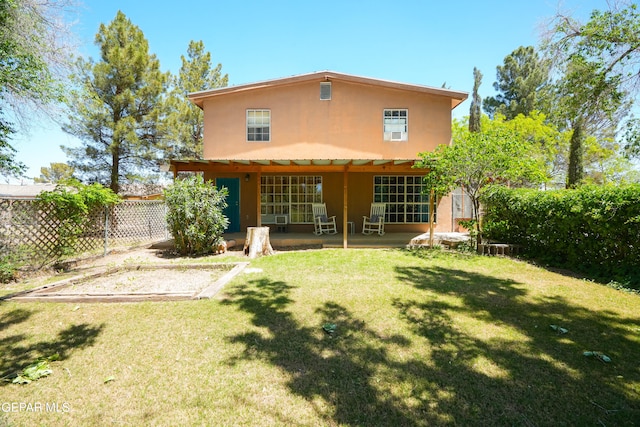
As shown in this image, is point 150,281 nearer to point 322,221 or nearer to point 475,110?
point 322,221

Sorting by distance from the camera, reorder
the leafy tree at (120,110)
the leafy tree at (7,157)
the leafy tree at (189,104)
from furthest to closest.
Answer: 1. the leafy tree at (189,104)
2. the leafy tree at (120,110)
3. the leafy tree at (7,157)

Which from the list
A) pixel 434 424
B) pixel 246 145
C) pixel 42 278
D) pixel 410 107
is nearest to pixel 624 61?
pixel 410 107

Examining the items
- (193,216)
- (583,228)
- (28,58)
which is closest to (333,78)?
(193,216)

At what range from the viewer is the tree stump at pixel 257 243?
8375 millimetres

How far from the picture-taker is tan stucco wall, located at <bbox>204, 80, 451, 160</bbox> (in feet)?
38.1

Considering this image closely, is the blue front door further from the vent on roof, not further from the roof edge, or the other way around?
the vent on roof

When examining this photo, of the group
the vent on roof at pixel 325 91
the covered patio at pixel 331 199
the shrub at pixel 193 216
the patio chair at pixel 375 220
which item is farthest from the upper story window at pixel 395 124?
the shrub at pixel 193 216

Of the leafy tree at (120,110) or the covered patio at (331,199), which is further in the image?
the leafy tree at (120,110)

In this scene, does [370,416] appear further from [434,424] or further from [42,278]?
[42,278]

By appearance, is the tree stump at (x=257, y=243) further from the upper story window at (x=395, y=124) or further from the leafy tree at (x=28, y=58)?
the upper story window at (x=395, y=124)

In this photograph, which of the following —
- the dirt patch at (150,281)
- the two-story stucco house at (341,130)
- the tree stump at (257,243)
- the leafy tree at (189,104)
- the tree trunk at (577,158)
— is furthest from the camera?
the leafy tree at (189,104)

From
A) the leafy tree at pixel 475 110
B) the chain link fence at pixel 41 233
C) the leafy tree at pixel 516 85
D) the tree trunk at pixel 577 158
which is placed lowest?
the chain link fence at pixel 41 233

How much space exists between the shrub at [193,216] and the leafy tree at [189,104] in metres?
9.72

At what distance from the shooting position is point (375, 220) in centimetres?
1145
